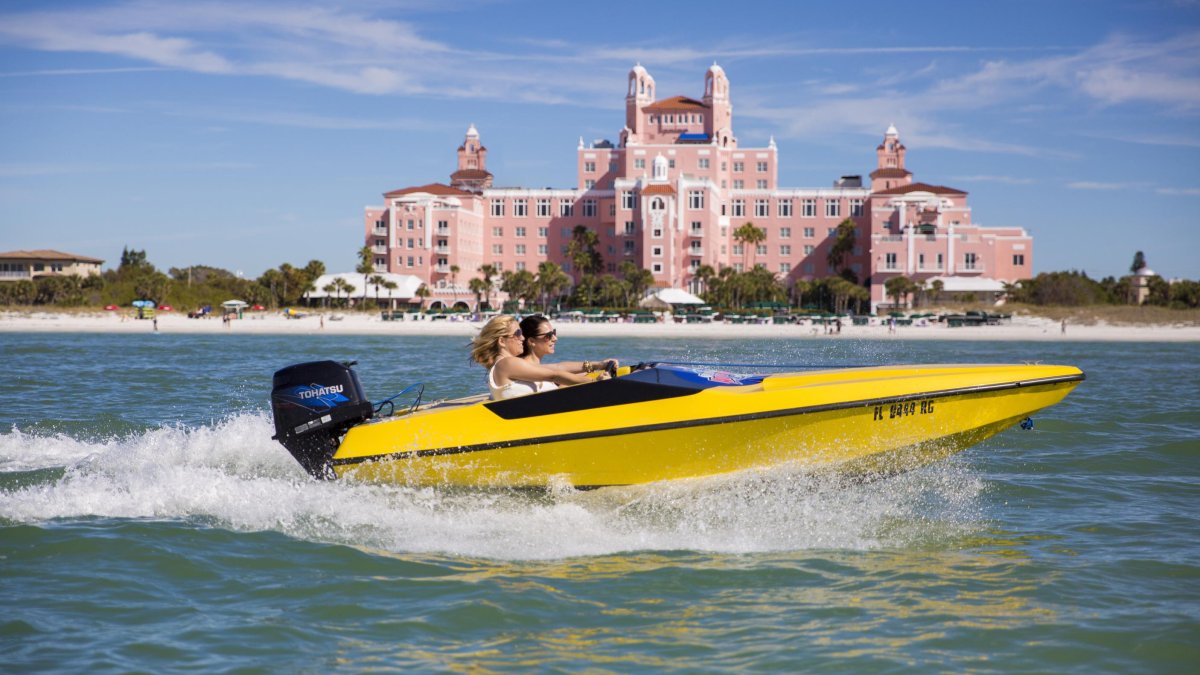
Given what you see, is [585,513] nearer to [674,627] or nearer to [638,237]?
[674,627]

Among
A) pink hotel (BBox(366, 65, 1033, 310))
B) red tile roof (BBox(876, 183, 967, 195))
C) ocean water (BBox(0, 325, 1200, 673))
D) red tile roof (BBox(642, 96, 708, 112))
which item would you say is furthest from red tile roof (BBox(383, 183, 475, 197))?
ocean water (BBox(0, 325, 1200, 673))

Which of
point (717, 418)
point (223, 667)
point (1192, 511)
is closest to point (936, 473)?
point (1192, 511)

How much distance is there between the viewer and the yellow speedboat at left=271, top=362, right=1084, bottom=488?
7668 millimetres

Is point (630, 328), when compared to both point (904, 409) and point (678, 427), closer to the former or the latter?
point (904, 409)

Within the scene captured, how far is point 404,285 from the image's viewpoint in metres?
85.6

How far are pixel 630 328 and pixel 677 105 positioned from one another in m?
38.3

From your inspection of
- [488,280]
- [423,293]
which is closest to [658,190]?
[488,280]

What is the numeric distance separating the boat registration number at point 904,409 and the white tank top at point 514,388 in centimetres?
245

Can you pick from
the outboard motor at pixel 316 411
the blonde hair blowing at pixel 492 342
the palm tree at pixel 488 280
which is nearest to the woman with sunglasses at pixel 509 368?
the blonde hair blowing at pixel 492 342

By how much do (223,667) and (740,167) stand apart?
94557mm

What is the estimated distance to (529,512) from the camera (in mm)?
7906

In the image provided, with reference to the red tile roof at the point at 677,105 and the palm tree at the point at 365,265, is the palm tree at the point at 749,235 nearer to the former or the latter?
the red tile roof at the point at 677,105

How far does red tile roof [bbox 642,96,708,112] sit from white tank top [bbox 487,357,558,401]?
90533 mm

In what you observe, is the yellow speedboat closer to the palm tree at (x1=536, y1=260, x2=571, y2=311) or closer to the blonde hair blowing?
the blonde hair blowing
